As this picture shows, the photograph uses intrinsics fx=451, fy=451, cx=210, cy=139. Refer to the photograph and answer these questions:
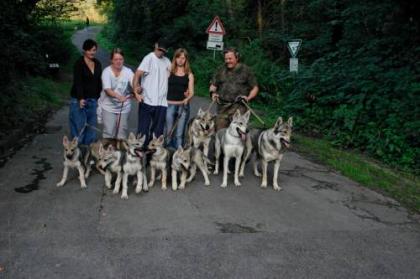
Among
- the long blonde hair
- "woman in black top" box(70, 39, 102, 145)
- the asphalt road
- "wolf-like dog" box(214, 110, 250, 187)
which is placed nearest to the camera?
the asphalt road

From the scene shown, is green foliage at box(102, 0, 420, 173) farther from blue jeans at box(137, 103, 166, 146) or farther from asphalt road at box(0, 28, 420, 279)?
blue jeans at box(137, 103, 166, 146)

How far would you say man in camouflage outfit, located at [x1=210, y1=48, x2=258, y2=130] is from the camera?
8273 mm

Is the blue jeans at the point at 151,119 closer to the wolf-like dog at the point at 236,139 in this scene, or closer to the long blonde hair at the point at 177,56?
the long blonde hair at the point at 177,56

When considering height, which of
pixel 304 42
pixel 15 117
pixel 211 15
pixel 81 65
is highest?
pixel 211 15

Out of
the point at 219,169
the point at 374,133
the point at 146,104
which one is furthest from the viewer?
the point at 374,133

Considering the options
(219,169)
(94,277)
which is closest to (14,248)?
(94,277)

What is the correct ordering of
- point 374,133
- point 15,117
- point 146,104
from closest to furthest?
point 146,104 < point 374,133 < point 15,117

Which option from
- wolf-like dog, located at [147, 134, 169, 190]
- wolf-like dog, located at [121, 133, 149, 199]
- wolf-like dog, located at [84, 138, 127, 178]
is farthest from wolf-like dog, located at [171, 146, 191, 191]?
wolf-like dog, located at [84, 138, 127, 178]

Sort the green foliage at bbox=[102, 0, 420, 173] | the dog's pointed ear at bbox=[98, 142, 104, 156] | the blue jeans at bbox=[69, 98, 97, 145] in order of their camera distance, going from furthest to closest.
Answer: the green foliage at bbox=[102, 0, 420, 173]
the blue jeans at bbox=[69, 98, 97, 145]
the dog's pointed ear at bbox=[98, 142, 104, 156]

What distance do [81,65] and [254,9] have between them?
20045 millimetres

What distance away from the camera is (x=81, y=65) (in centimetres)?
795

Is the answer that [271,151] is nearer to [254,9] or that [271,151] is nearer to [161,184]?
[161,184]

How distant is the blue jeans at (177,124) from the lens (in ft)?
27.7

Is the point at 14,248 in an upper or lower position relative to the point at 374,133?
lower
